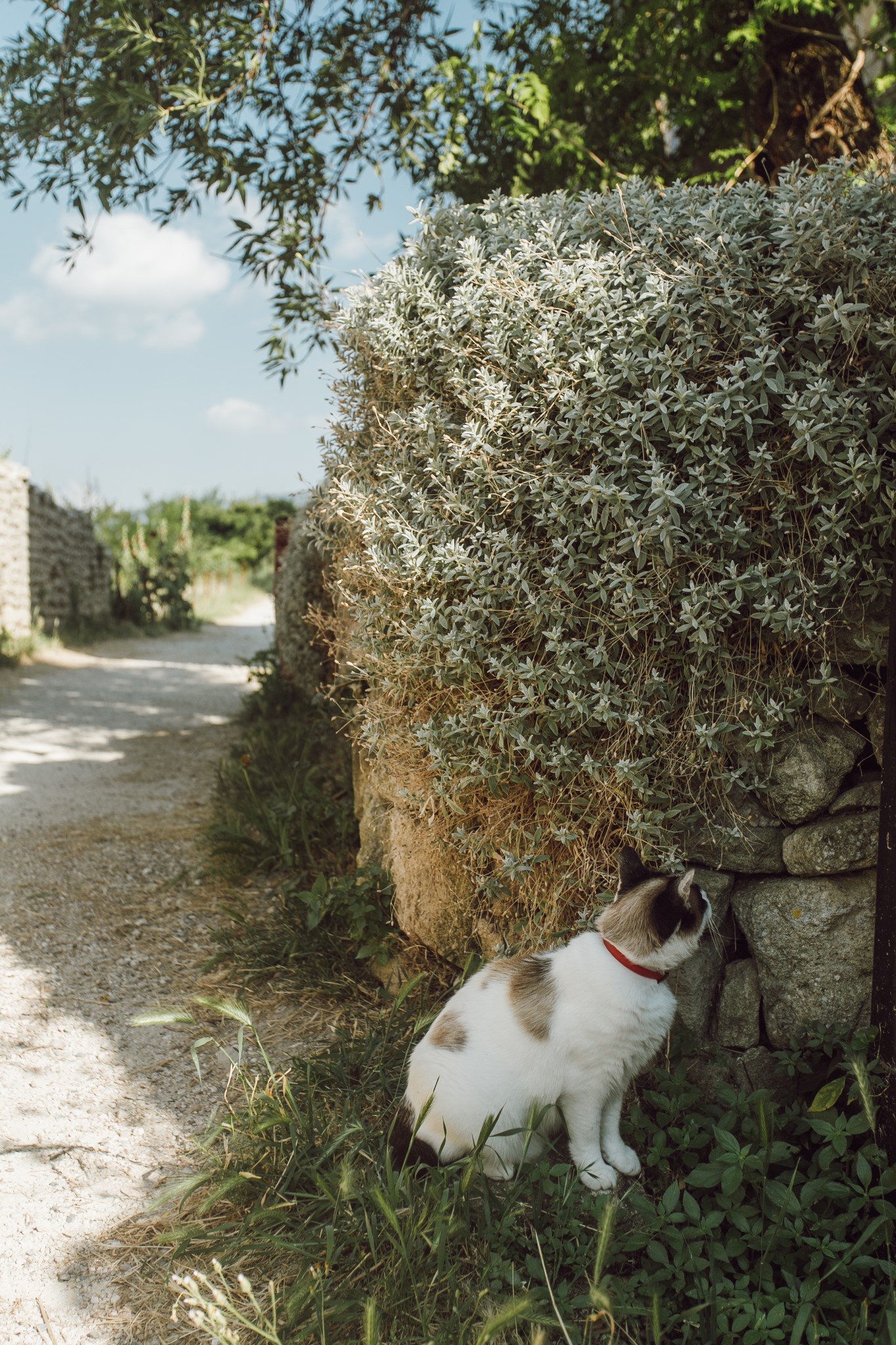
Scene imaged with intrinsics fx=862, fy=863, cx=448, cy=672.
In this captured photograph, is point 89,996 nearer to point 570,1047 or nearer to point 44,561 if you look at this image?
point 570,1047

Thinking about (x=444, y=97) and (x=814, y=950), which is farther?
(x=444, y=97)

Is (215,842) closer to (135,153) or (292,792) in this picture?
(292,792)

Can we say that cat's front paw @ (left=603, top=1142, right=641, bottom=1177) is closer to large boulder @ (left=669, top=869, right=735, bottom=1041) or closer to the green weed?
large boulder @ (left=669, top=869, right=735, bottom=1041)

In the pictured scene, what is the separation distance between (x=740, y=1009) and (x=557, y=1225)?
0.90 metres

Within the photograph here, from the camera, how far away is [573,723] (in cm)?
284

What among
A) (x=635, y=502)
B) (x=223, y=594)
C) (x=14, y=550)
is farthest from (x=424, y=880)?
(x=223, y=594)

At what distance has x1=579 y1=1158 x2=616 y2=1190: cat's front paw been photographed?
2379 mm

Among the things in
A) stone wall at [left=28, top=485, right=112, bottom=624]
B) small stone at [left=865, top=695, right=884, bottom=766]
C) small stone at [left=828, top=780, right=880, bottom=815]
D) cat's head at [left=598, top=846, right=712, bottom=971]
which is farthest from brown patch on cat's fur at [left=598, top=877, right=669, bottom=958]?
stone wall at [left=28, top=485, right=112, bottom=624]

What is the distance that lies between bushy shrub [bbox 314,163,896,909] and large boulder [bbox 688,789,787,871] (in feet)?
0.30

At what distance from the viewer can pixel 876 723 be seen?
2.70 meters

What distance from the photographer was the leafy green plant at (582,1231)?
2051mm

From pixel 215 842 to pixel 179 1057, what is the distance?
173 centimetres

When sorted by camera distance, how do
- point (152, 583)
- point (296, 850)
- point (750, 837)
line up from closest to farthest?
point (750, 837)
point (296, 850)
point (152, 583)

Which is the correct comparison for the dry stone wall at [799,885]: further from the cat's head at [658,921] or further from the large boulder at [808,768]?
the cat's head at [658,921]
